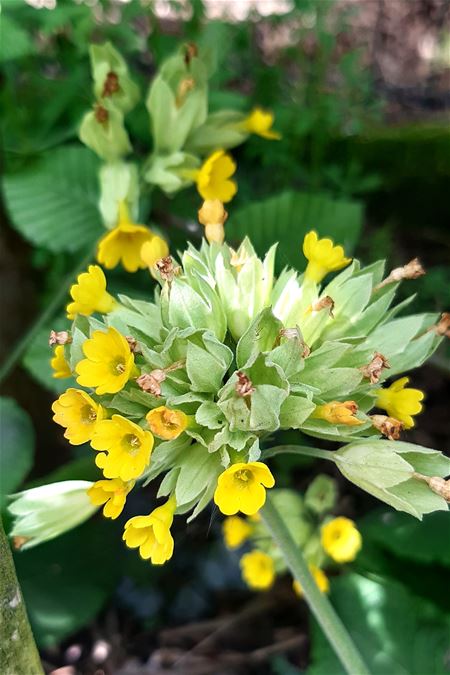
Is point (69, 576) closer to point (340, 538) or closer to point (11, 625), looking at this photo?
point (340, 538)

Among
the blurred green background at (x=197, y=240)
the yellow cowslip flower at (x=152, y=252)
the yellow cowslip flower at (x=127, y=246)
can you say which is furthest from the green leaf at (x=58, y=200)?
the yellow cowslip flower at (x=152, y=252)

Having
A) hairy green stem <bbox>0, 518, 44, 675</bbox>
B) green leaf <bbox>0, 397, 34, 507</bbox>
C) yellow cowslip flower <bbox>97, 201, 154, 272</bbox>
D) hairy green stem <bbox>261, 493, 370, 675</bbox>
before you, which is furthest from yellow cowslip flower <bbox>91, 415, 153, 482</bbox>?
green leaf <bbox>0, 397, 34, 507</bbox>

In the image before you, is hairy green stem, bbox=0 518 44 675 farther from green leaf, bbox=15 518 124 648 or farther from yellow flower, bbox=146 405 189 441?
green leaf, bbox=15 518 124 648

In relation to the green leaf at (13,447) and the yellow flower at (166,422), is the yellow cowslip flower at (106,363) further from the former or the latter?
the green leaf at (13,447)

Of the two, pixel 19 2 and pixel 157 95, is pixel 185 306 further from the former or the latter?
pixel 19 2

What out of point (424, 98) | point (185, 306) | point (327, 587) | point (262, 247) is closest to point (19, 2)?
point (262, 247)

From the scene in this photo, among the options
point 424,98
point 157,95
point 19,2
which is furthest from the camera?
point 424,98
